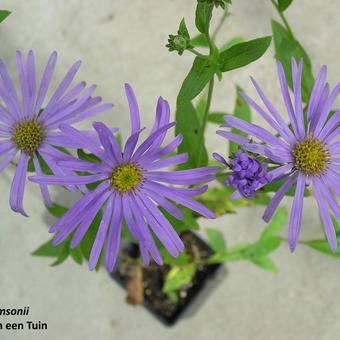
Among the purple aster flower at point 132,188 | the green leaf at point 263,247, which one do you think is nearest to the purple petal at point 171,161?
the purple aster flower at point 132,188

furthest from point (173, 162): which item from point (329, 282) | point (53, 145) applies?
point (329, 282)

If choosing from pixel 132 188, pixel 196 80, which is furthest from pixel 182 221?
pixel 196 80

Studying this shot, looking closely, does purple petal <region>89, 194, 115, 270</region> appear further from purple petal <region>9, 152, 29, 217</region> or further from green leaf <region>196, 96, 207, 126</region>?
green leaf <region>196, 96, 207, 126</region>

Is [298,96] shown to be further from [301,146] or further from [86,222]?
[86,222]

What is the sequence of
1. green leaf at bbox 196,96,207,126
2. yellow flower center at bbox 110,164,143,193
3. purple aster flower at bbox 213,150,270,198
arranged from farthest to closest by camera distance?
green leaf at bbox 196,96,207,126 → yellow flower center at bbox 110,164,143,193 → purple aster flower at bbox 213,150,270,198

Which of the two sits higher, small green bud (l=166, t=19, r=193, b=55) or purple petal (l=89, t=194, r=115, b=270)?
small green bud (l=166, t=19, r=193, b=55)

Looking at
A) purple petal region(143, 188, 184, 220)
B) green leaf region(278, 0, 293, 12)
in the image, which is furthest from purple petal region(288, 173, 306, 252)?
green leaf region(278, 0, 293, 12)

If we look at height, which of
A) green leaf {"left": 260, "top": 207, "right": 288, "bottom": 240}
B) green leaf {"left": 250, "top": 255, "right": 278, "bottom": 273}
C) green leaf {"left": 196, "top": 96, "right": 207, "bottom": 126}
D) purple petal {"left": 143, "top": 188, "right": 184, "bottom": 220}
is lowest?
purple petal {"left": 143, "top": 188, "right": 184, "bottom": 220}
